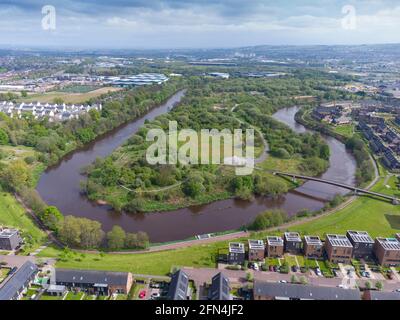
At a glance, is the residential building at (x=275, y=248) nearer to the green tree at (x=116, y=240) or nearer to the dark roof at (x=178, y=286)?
the dark roof at (x=178, y=286)

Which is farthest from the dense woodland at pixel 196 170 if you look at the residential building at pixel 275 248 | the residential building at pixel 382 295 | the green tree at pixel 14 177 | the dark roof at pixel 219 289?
the residential building at pixel 382 295

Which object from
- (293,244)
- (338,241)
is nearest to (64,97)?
(293,244)

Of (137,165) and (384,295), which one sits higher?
(137,165)

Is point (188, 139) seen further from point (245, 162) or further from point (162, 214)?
point (162, 214)

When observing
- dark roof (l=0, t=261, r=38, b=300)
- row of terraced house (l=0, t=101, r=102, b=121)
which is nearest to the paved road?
dark roof (l=0, t=261, r=38, b=300)

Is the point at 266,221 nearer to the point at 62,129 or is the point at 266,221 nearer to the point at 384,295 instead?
the point at 384,295
